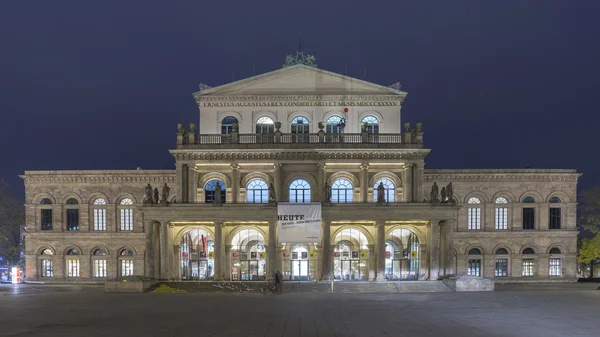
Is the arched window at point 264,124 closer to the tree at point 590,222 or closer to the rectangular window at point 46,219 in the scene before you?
the rectangular window at point 46,219

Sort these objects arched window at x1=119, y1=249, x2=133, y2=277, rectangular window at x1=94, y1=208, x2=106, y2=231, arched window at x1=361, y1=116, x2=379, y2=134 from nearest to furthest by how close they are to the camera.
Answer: arched window at x1=361, y1=116, x2=379, y2=134
arched window at x1=119, y1=249, x2=133, y2=277
rectangular window at x1=94, y1=208, x2=106, y2=231

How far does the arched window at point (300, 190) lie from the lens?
154ft

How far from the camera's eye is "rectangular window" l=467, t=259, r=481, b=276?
5022 centimetres

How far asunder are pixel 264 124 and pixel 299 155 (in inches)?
217

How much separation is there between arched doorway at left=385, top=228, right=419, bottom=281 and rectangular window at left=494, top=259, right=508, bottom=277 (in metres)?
9.55

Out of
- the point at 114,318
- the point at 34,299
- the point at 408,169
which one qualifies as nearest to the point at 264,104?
the point at 408,169

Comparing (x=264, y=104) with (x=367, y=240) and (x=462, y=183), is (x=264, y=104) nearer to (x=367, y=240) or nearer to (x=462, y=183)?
(x=367, y=240)

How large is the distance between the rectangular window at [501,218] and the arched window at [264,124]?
2392cm

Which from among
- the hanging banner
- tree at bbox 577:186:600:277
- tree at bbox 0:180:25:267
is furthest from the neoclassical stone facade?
tree at bbox 0:180:25:267

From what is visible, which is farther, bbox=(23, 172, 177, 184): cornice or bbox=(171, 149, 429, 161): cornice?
bbox=(23, 172, 177, 184): cornice

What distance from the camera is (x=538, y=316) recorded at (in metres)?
23.4

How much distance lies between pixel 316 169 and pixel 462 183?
15384mm

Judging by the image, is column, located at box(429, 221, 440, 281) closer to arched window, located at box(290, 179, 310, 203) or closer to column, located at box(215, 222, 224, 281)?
arched window, located at box(290, 179, 310, 203)

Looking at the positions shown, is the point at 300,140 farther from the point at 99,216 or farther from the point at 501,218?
the point at 99,216
